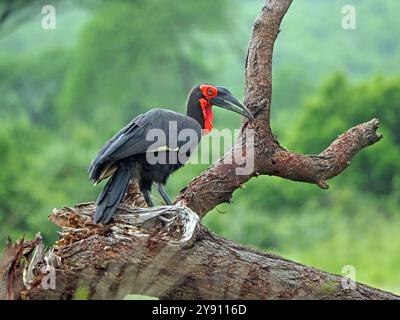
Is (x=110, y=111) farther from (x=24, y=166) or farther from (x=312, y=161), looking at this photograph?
(x=312, y=161)

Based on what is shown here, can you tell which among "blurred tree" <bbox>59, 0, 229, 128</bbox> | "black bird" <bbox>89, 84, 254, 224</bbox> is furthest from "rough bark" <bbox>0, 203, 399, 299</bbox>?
"blurred tree" <bbox>59, 0, 229, 128</bbox>

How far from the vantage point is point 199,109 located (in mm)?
5383

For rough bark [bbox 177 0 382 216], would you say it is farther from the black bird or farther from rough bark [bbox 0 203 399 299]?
rough bark [bbox 0 203 399 299]

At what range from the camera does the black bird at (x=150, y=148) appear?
4.58 m

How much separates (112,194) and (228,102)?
1.14 m

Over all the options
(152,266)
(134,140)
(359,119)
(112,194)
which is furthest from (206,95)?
(359,119)

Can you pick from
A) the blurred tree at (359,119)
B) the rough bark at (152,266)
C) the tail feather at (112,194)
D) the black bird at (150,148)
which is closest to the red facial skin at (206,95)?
the black bird at (150,148)

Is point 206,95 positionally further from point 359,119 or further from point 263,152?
point 359,119

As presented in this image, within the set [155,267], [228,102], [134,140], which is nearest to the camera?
[155,267]

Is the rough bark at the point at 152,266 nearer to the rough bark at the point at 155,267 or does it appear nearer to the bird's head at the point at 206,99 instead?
the rough bark at the point at 155,267

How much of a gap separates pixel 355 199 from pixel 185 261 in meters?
13.2

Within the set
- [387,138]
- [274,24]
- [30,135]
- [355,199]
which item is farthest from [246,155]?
[30,135]

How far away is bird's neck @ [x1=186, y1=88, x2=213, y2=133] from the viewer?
538 centimetres
